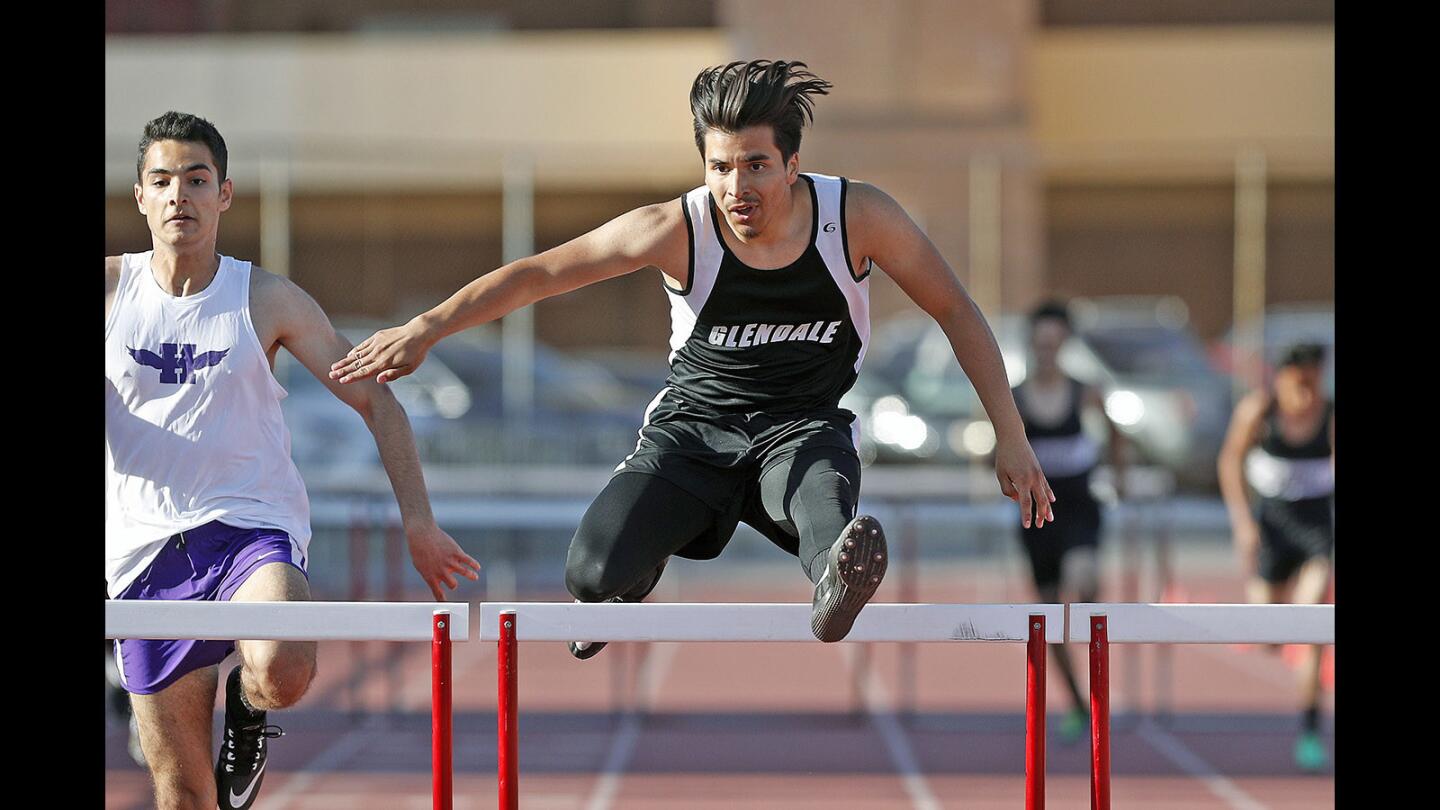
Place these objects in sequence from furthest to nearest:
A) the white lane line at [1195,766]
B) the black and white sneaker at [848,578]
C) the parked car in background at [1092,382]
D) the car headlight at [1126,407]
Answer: the car headlight at [1126,407], the parked car in background at [1092,382], the white lane line at [1195,766], the black and white sneaker at [848,578]

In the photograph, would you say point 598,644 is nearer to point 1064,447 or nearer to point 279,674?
point 279,674

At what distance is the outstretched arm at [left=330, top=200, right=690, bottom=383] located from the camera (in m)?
3.35

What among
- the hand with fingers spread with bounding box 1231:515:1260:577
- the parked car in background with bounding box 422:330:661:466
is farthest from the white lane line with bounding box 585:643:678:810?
the hand with fingers spread with bounding box 1231:515:1260:577

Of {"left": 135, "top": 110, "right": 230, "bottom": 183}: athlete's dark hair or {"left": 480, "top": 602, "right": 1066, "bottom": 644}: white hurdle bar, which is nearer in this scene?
{"left": 480, "top": 602, "right": 1066, "bottom": 644}: white hurdle bar

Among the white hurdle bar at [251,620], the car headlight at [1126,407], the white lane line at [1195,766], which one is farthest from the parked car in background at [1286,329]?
the white hurdle bar at [251,620]

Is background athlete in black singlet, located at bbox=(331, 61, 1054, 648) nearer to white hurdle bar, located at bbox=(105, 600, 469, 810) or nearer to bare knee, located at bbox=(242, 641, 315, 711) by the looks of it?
white hurdle bar, located at bbox=(105, 600, 469, 810)

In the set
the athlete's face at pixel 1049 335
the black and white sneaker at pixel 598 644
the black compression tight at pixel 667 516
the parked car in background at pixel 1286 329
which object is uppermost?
the parked car in background at pixel 1286 329

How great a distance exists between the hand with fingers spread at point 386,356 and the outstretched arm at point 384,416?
0.58 feet

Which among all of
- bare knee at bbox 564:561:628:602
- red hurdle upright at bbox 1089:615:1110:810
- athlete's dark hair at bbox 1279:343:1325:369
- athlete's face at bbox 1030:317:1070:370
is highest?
athlete's face at bbox 1030:317:1070:370

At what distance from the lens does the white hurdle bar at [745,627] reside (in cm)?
305

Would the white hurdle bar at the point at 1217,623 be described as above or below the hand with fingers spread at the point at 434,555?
below

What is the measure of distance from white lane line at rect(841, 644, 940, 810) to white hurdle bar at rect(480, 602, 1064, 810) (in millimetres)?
3310

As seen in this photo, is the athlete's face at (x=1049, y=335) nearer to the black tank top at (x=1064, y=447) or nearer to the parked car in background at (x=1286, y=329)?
the black tank top at (x=1064, y=447)
